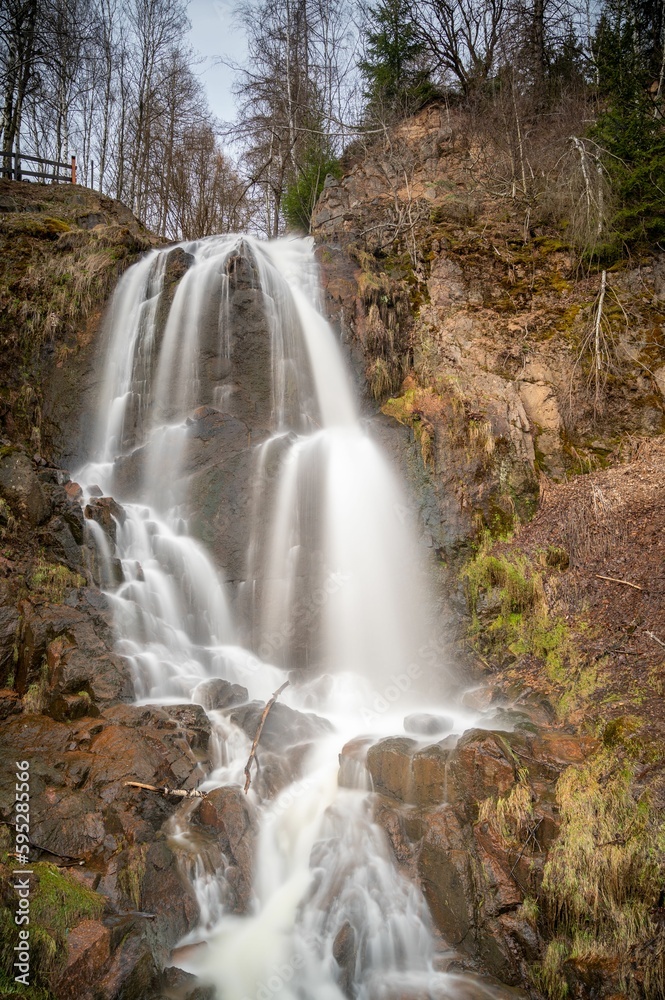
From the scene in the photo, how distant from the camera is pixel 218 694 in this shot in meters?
6.65

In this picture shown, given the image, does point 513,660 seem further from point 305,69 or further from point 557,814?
point 305,69

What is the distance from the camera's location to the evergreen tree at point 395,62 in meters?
17.2

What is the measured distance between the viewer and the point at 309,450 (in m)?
9.52

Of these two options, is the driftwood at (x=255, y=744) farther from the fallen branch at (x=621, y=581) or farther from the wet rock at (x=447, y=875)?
the fallen branch at (x=621, y=581)

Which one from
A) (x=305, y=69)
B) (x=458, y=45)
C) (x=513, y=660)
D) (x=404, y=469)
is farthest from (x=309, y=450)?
(x=305, y=69)

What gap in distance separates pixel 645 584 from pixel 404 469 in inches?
160

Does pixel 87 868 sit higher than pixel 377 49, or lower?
lower

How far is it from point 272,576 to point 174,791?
3780 millimetres

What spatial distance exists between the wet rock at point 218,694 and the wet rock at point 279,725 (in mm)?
214

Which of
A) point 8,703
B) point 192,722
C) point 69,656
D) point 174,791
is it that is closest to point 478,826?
point 174,791

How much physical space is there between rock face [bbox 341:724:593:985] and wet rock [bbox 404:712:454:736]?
57 cm

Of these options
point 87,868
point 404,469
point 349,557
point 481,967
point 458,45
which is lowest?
point 481,967

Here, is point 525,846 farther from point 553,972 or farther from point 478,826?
point 553,972

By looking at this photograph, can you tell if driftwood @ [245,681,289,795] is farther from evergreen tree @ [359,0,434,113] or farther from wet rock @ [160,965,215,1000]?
evergreen tree @ [359,0,434,113]
